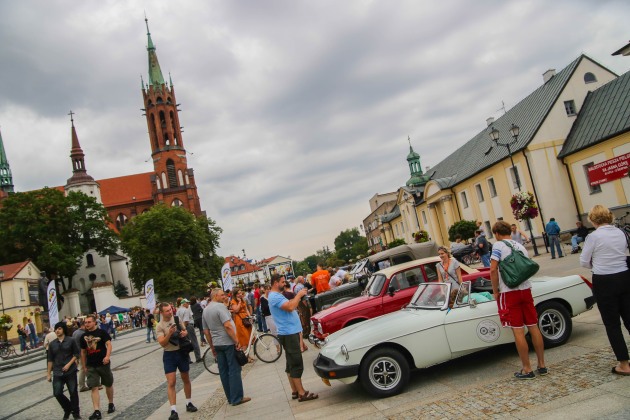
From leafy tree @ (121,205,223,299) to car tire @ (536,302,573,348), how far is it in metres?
53.9

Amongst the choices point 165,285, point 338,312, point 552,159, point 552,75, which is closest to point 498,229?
point 338,312

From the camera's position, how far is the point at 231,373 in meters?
7.95

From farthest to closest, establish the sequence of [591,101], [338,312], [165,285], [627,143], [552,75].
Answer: [165,285]
[552,75]
[591,101]
[627,143]
[338,312]

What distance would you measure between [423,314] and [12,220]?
57873mm

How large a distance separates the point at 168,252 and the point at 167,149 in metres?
29.0

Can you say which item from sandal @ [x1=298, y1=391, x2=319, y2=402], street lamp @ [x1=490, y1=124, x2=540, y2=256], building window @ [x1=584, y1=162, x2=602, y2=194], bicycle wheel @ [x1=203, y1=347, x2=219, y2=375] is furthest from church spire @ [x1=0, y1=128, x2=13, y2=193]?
sandal @ [x1=298, y1=391, x2=319, y2=402]

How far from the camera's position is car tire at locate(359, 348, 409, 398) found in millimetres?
6609

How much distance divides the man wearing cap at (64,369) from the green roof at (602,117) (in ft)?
88.8

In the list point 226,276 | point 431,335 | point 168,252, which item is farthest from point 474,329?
point 168,252

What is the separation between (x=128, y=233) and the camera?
63.1m

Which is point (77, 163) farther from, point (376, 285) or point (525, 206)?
point (376, 285)

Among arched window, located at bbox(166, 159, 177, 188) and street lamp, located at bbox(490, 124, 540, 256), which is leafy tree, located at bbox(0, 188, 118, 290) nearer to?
arched window, located at bbox(166, 159, 177, 188)

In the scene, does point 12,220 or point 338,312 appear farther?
point 12,220

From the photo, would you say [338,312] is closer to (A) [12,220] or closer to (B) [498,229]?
(B) [498,229]
